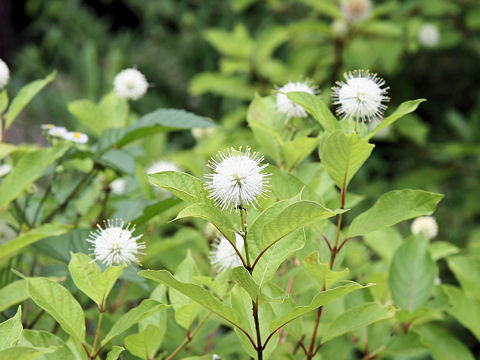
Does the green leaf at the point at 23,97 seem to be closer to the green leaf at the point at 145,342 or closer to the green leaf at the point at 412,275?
the green leaf at the point at 145,342

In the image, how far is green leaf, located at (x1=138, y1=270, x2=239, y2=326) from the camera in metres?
0.54

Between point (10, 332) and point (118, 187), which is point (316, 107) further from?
point (118, 187)

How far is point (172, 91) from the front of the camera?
3338 mm

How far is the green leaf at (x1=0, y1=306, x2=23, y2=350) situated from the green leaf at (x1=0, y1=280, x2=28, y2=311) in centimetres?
17

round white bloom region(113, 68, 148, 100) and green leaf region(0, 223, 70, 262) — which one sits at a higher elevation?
round white bloom region(113, 68, 148, 100)

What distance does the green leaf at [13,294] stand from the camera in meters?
0.76

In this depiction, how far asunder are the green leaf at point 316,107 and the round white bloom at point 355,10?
1.58 m

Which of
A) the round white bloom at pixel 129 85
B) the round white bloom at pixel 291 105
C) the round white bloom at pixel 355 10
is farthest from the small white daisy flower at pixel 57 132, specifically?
the round white bloom at pixel 355 10

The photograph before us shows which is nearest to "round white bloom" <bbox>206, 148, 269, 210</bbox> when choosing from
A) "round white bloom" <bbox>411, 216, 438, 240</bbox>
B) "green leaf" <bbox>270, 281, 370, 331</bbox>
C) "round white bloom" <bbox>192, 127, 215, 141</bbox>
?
"green leaf" <bbox>270, 281, 370, 331</bbox>

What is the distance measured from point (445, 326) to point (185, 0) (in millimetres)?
2575

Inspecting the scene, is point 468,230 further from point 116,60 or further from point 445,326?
point 116,60

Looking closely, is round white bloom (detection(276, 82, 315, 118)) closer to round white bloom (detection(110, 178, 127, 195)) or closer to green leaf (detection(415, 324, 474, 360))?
green leaf (detection(415, 324, 474, 360))

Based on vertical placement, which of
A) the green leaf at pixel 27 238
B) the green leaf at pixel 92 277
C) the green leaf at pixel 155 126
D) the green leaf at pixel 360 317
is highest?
the green leaf at pixel 155 126

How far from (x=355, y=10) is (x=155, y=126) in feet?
4.83
